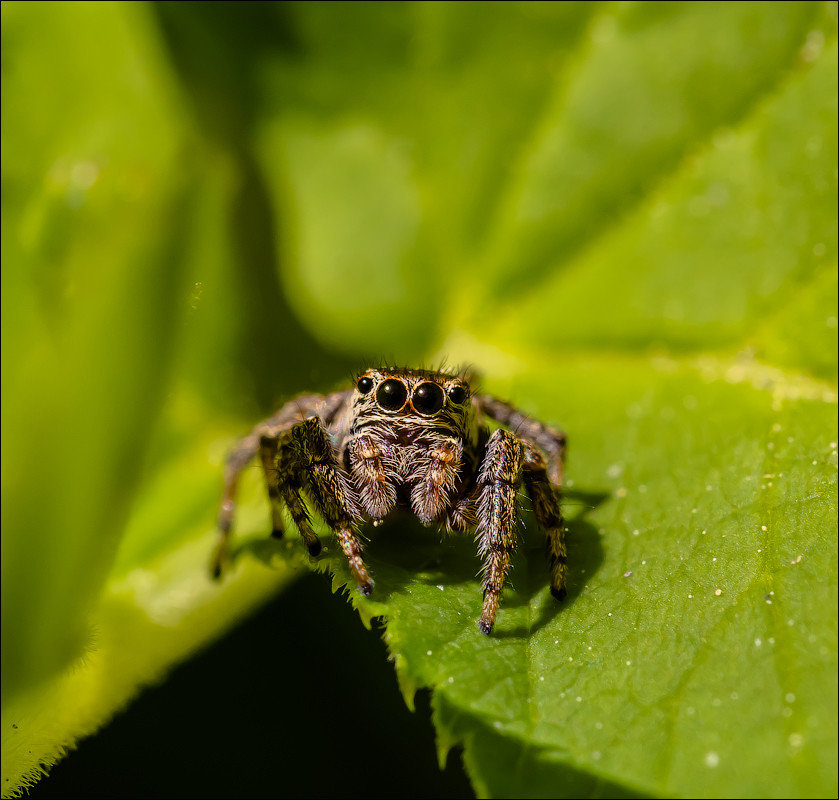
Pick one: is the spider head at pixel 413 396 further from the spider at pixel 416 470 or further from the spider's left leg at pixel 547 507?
the spider's left leg at pixel 547 507

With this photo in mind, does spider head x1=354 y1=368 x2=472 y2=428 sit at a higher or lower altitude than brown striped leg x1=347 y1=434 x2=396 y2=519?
higher

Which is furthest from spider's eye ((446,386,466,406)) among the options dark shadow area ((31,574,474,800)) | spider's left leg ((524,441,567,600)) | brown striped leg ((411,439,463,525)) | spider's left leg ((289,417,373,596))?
dark shadow area ((31,574,474,800))

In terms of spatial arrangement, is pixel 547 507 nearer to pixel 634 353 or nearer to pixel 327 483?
pixel 327 483

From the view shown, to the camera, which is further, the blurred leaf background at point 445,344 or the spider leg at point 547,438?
the spider leg at point 547,438

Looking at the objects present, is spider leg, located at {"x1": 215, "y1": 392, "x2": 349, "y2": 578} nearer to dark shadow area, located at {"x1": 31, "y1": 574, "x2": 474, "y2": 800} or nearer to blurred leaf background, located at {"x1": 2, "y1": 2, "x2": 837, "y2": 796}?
blurred leaf background, located at {"x1": 2, "y1": 2, "x2": 837, "y2": 796}

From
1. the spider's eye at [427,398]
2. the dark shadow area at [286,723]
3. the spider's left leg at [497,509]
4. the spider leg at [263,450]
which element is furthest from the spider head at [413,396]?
the dark shadow area at [286,723]

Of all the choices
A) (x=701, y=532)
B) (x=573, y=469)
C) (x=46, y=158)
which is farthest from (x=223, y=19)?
(x=701, y=532)

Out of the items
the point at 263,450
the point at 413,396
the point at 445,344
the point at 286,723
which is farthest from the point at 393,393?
the point at 286,723
